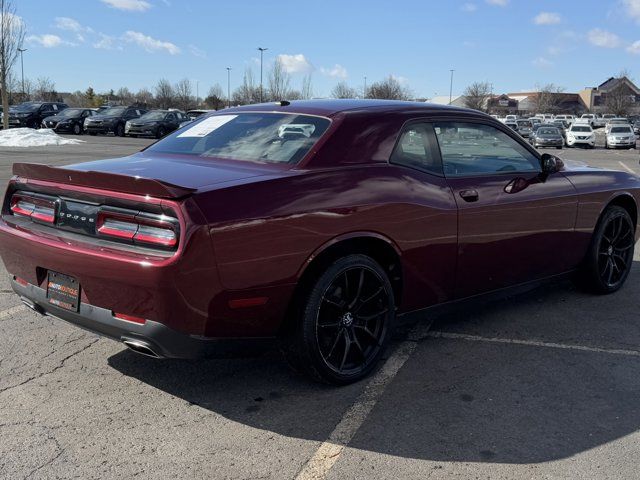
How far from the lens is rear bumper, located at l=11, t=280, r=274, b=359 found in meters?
2.92

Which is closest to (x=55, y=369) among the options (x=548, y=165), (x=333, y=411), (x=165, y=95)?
(x=333, y=411)

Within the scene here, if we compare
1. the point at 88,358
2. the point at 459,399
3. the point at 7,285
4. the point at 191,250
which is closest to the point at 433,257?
the point at 459,399

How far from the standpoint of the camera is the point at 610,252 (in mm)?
5523

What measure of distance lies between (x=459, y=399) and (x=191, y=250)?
1.72 m

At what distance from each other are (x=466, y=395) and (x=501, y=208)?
4.63ft

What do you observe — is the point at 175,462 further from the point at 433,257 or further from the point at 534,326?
the point at 534,326

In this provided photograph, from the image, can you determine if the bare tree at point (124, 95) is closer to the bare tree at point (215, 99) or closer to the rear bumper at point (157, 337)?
the bare tree at point (215, 99)

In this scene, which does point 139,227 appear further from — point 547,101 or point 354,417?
point 547,101

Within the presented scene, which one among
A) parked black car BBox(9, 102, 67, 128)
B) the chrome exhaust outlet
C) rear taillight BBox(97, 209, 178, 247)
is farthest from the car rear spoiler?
parked black car BBox(9, 102, 67, 128)

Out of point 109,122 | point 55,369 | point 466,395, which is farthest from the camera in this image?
point 109,122

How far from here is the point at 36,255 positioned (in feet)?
10.8

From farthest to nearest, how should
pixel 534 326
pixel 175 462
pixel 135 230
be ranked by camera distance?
1. pixel 534 326
2. pixel 135 230
3. pixel 175 462

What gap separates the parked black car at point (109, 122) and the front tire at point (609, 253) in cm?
3217

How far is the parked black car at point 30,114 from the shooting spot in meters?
36.7
